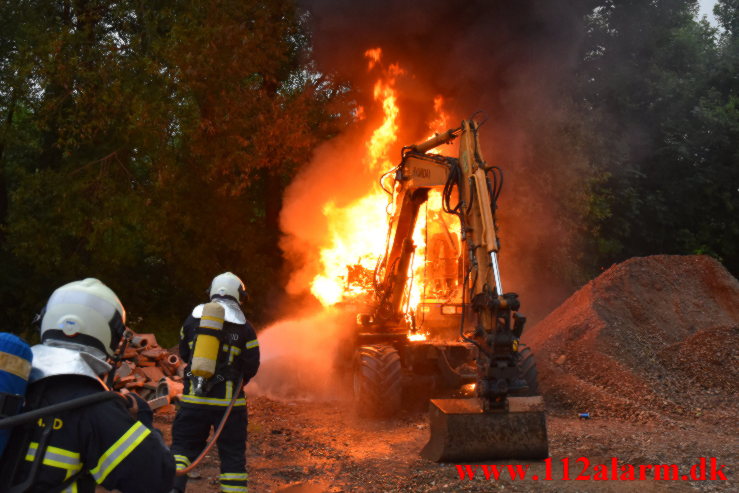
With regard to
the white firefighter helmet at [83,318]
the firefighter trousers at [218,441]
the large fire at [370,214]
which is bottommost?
the firefighter trousers at [218,441]

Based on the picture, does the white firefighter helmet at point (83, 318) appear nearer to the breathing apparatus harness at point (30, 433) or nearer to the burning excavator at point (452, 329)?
the breathing apparatus harness at point (30, 433)

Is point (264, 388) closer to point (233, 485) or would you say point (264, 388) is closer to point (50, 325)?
point (233, 485)

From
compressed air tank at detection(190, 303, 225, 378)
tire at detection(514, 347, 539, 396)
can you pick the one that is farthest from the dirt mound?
compressed air tank at detection(190, 303, 225, 378)

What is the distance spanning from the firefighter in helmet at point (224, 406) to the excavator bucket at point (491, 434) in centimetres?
229

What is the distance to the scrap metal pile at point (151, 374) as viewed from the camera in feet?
30.7

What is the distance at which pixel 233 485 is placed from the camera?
476cm

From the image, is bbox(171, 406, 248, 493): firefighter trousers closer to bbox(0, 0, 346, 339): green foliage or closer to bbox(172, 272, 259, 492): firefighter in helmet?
bbox(172, 272, 259, 492): firefighter in helmet

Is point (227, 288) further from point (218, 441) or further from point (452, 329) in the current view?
point (452, 329)

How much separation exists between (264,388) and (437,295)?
11.9 feet

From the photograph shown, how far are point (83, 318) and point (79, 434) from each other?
46cm

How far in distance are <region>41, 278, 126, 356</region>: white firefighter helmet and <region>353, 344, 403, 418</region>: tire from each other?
608cm

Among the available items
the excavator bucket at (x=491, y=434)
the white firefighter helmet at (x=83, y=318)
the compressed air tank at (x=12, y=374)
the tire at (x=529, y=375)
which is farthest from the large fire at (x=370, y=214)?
the compressed air tank at (x=12, y=374)

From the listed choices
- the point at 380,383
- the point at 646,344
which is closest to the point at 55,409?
the point at 380,383

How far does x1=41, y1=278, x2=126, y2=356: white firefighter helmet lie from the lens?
240 centimetres
